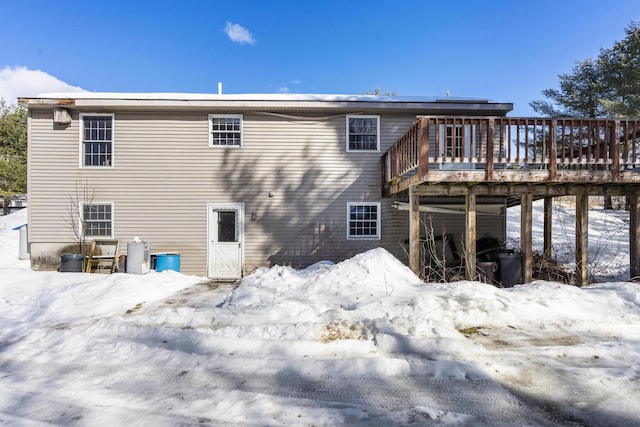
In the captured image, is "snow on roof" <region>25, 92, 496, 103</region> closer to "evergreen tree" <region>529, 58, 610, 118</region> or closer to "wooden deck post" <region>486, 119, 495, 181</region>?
"wooden deck post" <region>486, 119, 495, 181</region>

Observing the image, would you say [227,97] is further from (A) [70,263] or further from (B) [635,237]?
(B) [635,237]

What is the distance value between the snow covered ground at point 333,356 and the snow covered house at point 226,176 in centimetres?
361

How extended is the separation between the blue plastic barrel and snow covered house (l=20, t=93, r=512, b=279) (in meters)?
0.37

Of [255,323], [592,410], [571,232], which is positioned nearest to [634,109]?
[571,232]

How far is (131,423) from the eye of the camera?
95.0 inches

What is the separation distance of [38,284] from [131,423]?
6812 mm

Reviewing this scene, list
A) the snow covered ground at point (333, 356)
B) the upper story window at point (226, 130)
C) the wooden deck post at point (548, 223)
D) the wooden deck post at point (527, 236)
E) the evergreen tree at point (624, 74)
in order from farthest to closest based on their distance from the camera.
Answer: the evergreen tree at point (624, 74) < the upper story window at point (226, 130) < the wooden deck post at point (548, 223) < the wooden deck post at point (527, 236) < the snow covered ground at point (333, 356)

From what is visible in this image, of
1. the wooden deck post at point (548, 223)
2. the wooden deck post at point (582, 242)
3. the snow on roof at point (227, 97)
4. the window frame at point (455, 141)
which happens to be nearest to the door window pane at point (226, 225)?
the snow on roof at point (227, 97)

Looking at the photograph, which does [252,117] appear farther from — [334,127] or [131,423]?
[131,423]

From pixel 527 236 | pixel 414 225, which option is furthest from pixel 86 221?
pixel 527 236

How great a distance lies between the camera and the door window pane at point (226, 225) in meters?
9.88

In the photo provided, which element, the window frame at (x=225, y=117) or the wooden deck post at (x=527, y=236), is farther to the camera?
the window frame at (x=225, y=117)

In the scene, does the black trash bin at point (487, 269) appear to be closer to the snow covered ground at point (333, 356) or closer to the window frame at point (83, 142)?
the snow covered ground at point (333, 356)

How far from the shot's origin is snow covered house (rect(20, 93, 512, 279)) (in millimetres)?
9625
